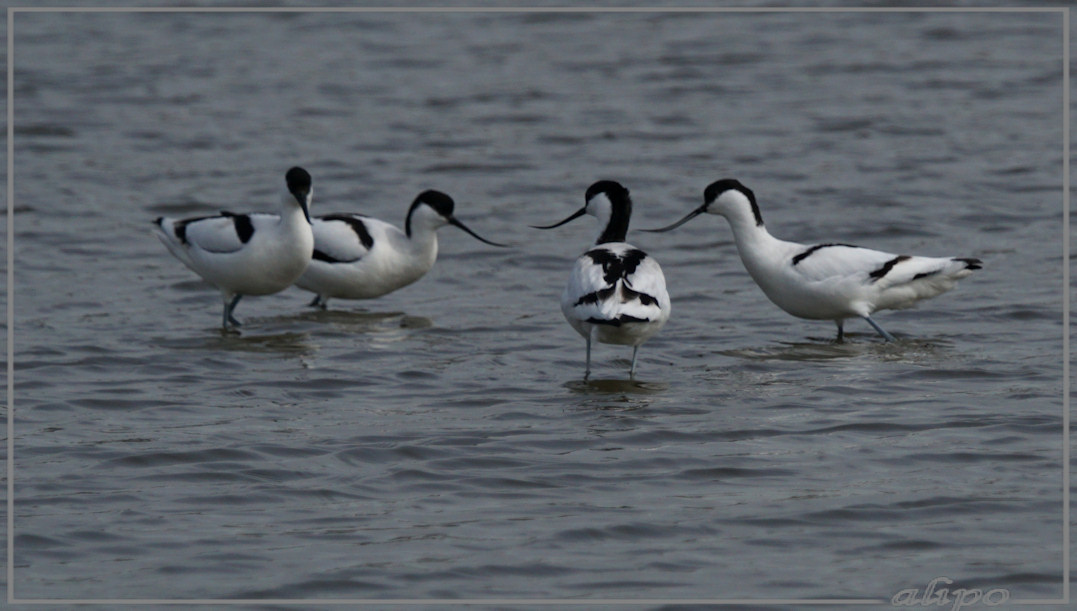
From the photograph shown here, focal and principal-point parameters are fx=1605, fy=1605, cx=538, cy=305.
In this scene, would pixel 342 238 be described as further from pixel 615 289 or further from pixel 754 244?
pixel 615 289

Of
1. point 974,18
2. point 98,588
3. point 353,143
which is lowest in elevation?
point 98,588

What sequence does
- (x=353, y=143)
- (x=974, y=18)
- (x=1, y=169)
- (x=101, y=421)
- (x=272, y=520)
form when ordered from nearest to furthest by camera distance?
(x=272, y=520), (x=101, y=421), (x=1, y=169), (x=353, y=143), (x=974, y=18)

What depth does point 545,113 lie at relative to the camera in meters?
17.7

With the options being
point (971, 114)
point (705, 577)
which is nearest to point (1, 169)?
point (971, 114)

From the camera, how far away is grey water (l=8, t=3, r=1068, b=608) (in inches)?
242

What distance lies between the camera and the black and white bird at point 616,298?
27.9 feet

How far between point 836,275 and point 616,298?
6.37 ft

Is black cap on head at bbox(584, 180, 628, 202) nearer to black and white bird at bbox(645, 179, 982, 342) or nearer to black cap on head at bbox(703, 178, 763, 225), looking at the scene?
black cap on head at bbox(703, 178, 763, 225)

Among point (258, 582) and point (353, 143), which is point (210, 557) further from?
point (353, 143)

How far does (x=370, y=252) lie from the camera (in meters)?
11.3

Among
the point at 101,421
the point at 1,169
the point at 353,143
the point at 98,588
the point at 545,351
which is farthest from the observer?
the point at 353,143

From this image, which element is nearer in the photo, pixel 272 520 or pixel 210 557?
pixel 210 557

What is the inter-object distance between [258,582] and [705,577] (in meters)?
1.62

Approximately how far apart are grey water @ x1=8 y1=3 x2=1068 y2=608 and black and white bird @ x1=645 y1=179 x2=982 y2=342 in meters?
0.27
